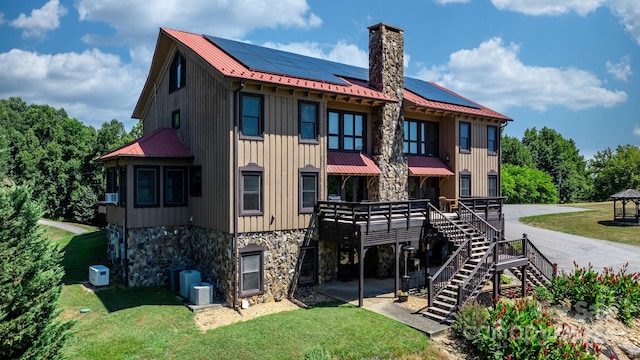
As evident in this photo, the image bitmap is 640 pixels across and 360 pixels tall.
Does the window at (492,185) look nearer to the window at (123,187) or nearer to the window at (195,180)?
the window at (195,180)

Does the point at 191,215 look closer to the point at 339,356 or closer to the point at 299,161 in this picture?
the point at 299,161

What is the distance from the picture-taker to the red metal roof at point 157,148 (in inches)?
650

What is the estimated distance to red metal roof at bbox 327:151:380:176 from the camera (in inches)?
705

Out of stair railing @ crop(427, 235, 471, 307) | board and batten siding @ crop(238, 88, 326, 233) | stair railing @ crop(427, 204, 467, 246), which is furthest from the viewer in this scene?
stair railing @ crop(427, 204, 467, 246)

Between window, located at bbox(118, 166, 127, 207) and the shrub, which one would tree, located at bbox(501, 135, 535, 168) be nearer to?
the shrub

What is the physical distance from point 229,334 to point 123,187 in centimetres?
848

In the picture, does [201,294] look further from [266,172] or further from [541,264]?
[541,264]

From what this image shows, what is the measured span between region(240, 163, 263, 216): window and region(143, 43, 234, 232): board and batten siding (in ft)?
1.63

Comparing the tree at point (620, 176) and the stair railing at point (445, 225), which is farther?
the tree at point (620, 176)

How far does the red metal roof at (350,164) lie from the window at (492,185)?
28.9 feet

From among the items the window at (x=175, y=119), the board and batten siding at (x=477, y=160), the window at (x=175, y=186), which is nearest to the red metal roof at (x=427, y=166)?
the board and batten siding at (x=477, y=160)

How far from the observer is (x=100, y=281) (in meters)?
16.7

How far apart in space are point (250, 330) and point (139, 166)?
7992mm

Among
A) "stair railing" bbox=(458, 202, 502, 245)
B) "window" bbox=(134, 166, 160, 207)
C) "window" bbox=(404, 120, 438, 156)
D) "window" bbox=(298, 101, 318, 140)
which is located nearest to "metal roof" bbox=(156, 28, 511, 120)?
"window" bbox=(298, 101, 318, 140)
